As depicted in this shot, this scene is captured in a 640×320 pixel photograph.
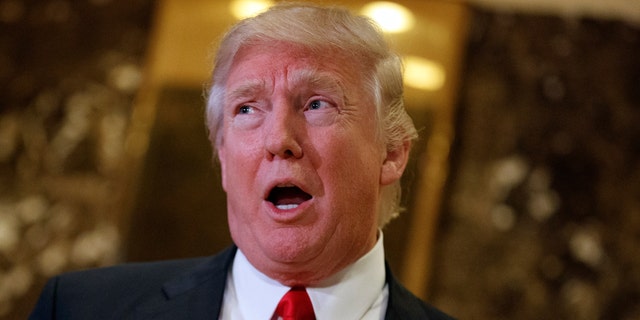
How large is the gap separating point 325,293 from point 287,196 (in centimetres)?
21

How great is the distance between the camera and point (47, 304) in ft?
5.66

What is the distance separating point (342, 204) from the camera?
5.41 ft

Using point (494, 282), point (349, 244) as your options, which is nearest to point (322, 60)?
point (349, 244)

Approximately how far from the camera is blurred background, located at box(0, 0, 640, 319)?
3.04m

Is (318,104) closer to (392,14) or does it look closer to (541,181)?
(392,14)

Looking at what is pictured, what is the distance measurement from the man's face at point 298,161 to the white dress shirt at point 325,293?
3 centimetres

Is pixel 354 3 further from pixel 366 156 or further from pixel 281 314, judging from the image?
pixel 281 314

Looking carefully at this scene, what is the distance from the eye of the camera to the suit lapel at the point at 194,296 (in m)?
1.68

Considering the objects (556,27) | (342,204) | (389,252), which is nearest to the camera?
(342,204)

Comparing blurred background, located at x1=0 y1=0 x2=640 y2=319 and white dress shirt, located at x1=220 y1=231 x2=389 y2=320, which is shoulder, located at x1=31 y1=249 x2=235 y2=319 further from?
blurred background, located at x1=0 y1=0 x2=640 y2=319

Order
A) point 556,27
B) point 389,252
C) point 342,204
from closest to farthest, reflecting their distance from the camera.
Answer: point 342,204
point 389,252
point 556,27

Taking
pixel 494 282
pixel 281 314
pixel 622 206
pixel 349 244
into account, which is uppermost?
pixel 349 244

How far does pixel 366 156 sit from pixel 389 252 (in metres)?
1.35

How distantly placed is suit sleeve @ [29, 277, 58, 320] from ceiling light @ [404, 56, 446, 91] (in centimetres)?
169
